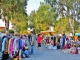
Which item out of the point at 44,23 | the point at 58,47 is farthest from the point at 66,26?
the point at 58,47

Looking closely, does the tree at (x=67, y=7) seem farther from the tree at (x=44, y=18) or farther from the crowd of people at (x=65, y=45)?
the tree at (x=44, y=18)

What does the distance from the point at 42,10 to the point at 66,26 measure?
341 inches

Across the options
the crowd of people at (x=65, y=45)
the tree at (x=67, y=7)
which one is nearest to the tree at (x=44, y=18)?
the tree at (x=67, y=7)

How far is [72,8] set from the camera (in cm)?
4231

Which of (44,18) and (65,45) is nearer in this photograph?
(65,45)

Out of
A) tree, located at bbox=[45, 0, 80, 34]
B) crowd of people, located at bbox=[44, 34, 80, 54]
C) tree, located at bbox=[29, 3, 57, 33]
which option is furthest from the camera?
tree, located at bbox=[29, 3, 57, 33]

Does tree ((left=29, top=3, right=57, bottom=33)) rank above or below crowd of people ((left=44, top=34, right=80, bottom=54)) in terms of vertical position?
above

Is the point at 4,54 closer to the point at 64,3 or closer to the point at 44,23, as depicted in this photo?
the point at 64,3

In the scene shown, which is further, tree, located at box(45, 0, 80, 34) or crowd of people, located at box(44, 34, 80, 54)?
tree, located at box(45, 0, 80, 34)

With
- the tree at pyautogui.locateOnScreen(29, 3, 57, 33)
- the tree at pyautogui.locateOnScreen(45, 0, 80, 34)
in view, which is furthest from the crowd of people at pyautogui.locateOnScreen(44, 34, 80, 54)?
the tree at pyautogui.locateOnScreen(29, 3, 57, 33)

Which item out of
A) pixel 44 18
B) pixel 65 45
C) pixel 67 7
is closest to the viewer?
pixel 65 45

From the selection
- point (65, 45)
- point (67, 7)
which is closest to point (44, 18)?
point (67, 7)

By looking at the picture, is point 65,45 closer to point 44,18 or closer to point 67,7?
point 67,7

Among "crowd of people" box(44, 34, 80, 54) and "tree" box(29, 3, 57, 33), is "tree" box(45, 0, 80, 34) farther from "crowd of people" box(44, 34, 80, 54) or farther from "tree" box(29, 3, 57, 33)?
"tree" box(29, 3, 57, 33)
